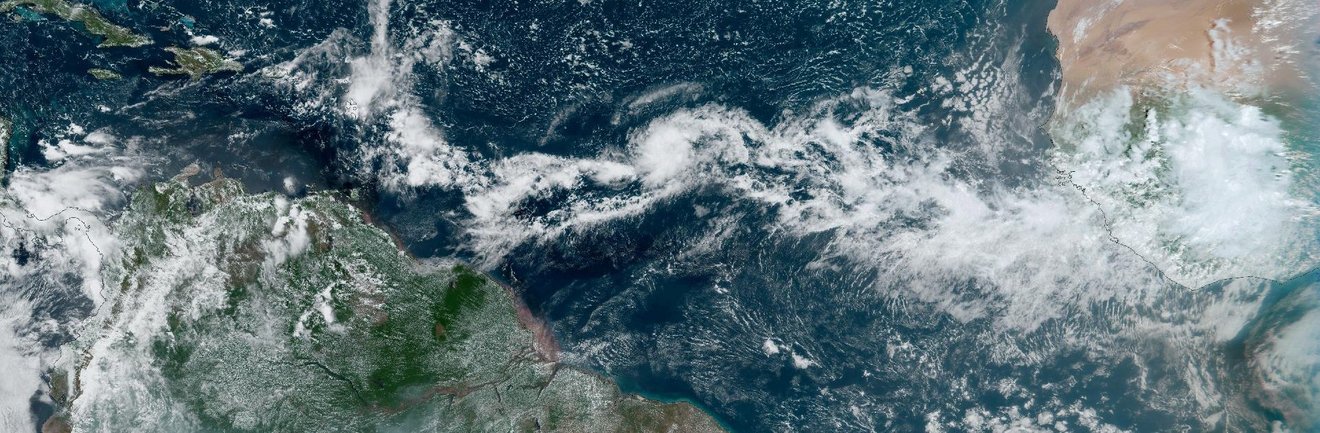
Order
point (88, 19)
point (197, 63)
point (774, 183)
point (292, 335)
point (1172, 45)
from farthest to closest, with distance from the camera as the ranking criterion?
1. point (292, 335)
2. point (774, 183)
3. point (197, 63)
4. point (88, 19)
5. point (1172, 45)

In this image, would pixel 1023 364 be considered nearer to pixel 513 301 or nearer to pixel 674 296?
pixel 674 296

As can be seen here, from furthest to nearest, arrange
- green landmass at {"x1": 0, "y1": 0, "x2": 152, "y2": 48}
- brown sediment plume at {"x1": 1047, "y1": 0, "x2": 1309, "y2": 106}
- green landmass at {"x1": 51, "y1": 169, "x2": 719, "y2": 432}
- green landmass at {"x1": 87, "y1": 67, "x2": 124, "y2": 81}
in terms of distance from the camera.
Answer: green landmass at {"x1": 51, "y1": 169, "x2": 719, "y2": 432}
green landmass at {"x1": 87, "y1": 67, "x2": 124, "y2": 81}
green landmass at {"x1": 0, "y1": 0, "x2": 152, "y2": 48}
brown sediment plume at {"x1": 1047, "y1": 0, "x2": 1309, "y2": 106}

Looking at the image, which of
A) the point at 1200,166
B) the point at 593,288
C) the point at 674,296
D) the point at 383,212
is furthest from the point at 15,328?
the point at 1200,166

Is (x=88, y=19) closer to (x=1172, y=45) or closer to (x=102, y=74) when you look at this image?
(x=102, y=74)

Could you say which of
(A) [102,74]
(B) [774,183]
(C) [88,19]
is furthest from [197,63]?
(B) [774,183]

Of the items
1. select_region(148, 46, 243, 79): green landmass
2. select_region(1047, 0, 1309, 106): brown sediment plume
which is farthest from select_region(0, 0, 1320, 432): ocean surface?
select_region(1047, 0, 1309, 106): brown sediment plume

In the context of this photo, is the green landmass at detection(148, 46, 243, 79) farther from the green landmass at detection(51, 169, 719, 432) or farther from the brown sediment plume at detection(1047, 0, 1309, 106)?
the brown sediment plume at detection(1047, 0, 1309, 106)
